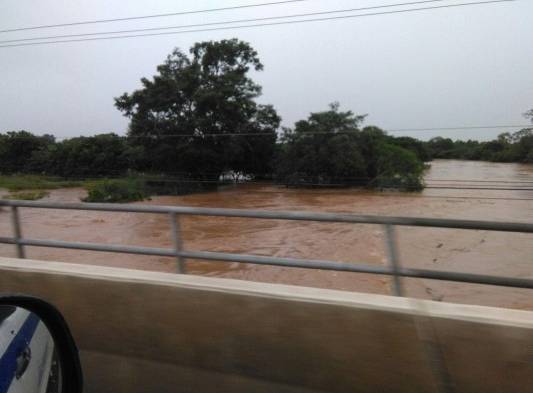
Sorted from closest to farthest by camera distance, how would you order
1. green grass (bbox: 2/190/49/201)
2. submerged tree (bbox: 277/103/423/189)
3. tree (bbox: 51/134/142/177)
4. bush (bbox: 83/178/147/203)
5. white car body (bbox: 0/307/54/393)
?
1. white car body (bbox: 0/307/54/393)
2. submerged tree (bbox: 277/103/423/189)
3. bush (bbox: 83/178/147/203)
4. green grass (bbox: 2/190/49/201)
5. tree (bbox: 51/134/142/177)

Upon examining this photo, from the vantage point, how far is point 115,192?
110 ft

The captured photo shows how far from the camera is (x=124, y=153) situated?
→ 39.3 m

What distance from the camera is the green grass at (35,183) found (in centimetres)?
3956

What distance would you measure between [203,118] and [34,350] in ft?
115

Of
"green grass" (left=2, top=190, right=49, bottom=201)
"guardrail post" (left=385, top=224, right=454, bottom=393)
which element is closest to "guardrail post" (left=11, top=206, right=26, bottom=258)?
"guardrail post" (left=385, top=224, right=454, bottom=393)

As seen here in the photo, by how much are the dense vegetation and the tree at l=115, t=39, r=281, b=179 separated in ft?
0.23

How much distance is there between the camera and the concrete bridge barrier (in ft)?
7.98

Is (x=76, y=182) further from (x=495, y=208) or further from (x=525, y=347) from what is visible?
(x=525, y=347)

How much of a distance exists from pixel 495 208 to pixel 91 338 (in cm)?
2430

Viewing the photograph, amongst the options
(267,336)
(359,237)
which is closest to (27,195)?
(359,237)

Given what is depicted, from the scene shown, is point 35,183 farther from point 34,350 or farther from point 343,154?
point 34,350

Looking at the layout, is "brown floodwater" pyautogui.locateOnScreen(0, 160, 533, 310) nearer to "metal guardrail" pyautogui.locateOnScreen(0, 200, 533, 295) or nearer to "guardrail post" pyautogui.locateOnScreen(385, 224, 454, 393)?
"metal guardrail" pyautogui.locateOnScreen(0, 200, 533, 295)

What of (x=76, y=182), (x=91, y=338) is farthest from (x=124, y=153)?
(x=91, y=338)

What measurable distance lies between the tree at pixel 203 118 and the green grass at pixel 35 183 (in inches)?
330
